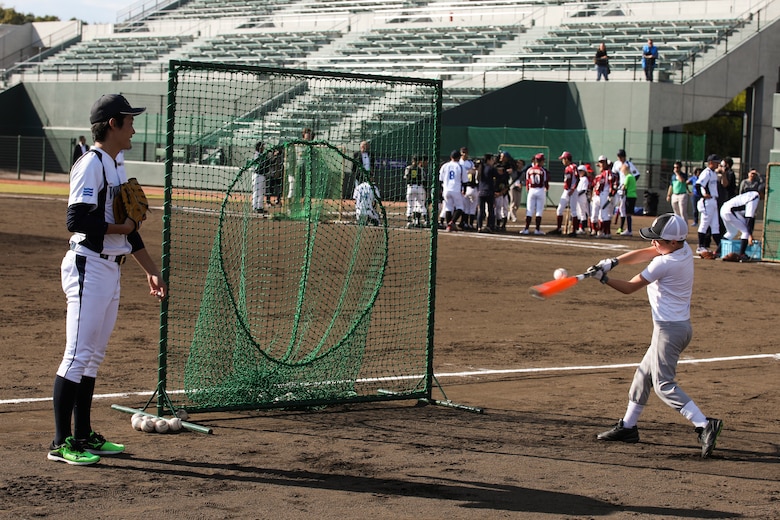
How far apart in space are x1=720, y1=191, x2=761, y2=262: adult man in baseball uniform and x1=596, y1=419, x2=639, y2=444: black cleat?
554 inches

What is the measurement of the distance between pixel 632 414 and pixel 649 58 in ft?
107

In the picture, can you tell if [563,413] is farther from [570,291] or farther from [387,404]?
[570,291]

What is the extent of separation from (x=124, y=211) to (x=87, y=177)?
0.31m

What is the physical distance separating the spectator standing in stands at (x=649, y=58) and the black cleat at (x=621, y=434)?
107 feet

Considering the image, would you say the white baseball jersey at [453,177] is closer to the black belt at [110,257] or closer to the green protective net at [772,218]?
the green protective net at [772,218]

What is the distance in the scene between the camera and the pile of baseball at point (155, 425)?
311 inches

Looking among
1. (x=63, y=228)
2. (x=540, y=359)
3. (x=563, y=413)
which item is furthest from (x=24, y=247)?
(x=563, y=413)

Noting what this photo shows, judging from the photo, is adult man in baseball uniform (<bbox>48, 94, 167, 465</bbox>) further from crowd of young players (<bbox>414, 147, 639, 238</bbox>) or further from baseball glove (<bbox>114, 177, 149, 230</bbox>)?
crowd of young players (<bbox>414, 147, 639, 238</bbox>)

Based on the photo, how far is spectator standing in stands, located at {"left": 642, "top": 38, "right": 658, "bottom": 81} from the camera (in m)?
38.7

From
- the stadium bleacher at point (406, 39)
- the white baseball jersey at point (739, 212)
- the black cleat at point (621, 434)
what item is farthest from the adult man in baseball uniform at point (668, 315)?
the stadium bleacher at point (406, 39)

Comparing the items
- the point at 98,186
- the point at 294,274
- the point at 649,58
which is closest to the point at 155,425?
the point at 98,186

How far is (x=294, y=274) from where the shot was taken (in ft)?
54.5

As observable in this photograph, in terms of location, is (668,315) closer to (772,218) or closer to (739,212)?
(739,212)

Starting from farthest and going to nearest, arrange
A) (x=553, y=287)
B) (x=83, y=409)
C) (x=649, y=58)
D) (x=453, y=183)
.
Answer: (x=649, y=58), (x=453, y=183), (x=553, y=287), (x=83, y=409)
